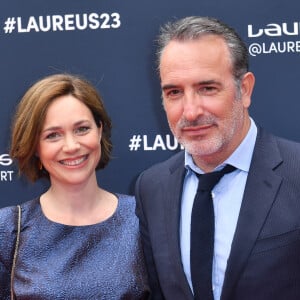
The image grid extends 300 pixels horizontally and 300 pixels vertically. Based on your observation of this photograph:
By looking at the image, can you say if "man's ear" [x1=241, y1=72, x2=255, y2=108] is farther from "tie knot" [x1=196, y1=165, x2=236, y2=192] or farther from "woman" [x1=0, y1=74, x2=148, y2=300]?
"woman" [x1=0, y1=74, x2=148, y2=300]

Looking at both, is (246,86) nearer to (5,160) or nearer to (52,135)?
(52,135)

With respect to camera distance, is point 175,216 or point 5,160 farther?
point 5,160

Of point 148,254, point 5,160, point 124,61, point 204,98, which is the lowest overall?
point 148,254

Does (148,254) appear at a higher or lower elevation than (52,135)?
lower

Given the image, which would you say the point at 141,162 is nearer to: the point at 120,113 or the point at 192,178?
the point at 120,113

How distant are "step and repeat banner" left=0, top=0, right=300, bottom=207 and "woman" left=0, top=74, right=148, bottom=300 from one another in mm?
462

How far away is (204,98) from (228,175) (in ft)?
0.86

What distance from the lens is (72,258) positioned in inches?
93.1

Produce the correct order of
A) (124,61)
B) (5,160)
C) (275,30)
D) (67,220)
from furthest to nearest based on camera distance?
(5,160) < (124,61) < (275,30) < (67,220)

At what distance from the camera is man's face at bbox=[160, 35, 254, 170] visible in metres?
1.99

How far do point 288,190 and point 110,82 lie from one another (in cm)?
124

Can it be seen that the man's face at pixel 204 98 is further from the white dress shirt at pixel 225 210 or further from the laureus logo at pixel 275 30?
the laureus logo at pixel 275 30

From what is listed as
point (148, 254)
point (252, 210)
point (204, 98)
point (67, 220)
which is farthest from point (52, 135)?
point (252, 210)

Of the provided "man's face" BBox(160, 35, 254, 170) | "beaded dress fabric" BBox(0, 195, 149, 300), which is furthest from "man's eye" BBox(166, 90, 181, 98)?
"beaded dress fabric" BBox(0, 195, 149, 300)
